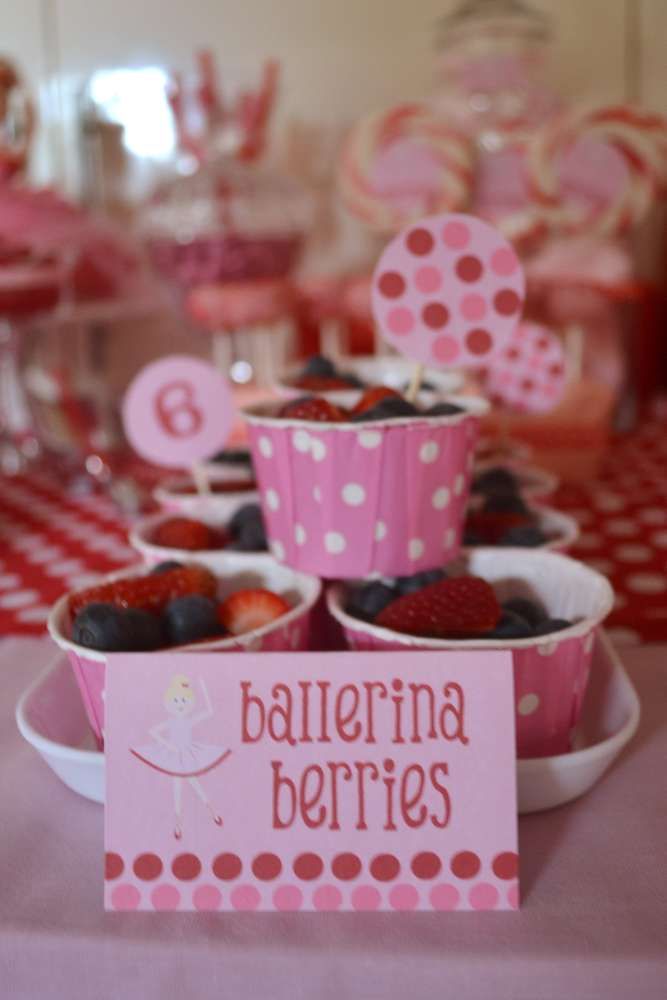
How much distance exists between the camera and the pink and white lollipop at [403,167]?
2.05m

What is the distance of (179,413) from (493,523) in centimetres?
33

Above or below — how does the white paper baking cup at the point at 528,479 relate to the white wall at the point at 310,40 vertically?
below

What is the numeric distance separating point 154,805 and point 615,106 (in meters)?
1.77

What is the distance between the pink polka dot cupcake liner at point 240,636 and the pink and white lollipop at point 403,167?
1.43 metres

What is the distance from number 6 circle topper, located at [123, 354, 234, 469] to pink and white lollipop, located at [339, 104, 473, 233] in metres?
1.28

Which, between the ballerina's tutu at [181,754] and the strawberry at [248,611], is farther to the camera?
the strawberry at [248,611]

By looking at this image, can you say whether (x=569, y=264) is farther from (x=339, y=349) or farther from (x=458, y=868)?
(x=458, y=868)

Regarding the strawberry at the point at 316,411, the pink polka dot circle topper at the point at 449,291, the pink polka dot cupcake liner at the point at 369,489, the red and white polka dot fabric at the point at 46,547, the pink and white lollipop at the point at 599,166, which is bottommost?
the red and white polka dot fabric at the point at 46,547

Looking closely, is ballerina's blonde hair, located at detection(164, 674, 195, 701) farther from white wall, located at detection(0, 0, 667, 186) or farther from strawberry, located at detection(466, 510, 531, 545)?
white wall, located at detection(0, 0, 667, 186)

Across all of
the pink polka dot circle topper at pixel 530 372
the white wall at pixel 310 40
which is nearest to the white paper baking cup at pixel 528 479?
the pink polka dot circle topper at pixel 530 372

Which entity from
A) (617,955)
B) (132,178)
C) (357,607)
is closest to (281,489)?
(357,607)

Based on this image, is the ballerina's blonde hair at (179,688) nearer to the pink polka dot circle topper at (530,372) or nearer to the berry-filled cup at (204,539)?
the berry-filled cup at (204,539)

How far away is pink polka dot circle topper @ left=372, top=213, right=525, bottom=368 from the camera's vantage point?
75 cm

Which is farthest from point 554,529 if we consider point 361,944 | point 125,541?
point 125,541
